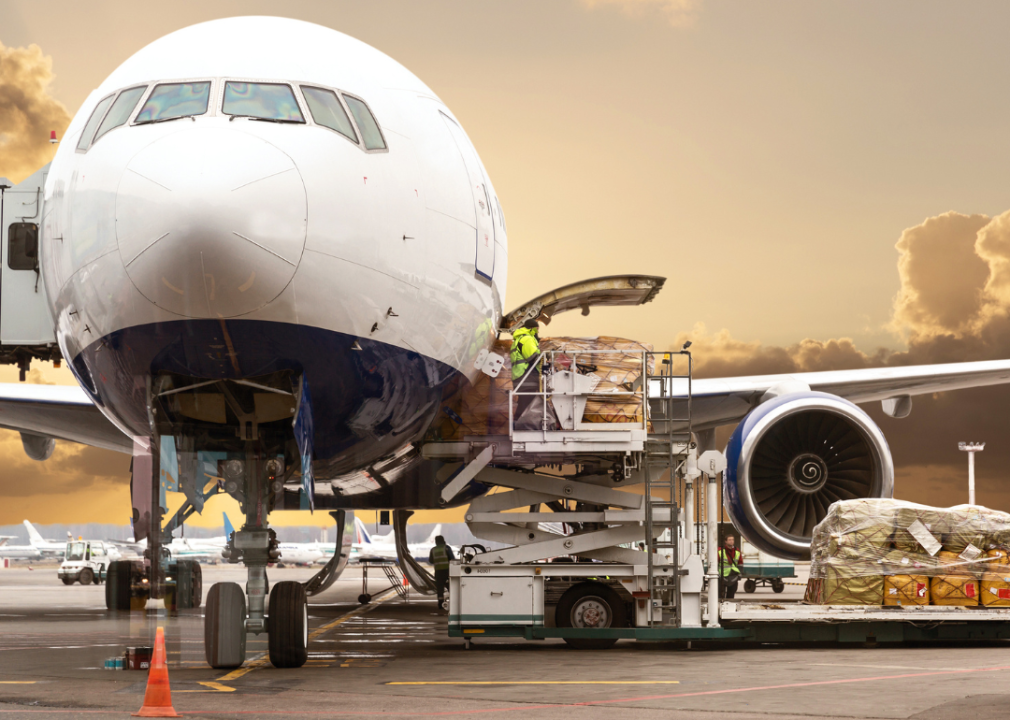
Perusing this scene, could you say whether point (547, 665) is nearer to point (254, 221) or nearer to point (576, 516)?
point (576, 516)

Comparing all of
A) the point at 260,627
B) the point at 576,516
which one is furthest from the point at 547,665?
the point at 260,627

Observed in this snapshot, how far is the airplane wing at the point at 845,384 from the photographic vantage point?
45.5 ft

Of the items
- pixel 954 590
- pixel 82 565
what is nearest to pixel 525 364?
pixel 954 590

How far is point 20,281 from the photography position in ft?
31.8

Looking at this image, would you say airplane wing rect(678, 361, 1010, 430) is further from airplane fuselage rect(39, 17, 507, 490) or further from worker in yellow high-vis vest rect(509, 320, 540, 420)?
airplane fuselage rect(39, 17, 507, 490)

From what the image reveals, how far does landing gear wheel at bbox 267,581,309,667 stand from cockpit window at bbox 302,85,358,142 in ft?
11.6

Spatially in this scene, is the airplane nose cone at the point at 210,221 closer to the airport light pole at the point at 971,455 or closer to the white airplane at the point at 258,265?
the white airplane at the point at 258,265

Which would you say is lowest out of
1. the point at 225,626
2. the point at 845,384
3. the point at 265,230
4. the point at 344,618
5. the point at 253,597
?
the point at 344,618

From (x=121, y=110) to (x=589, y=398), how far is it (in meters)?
4.93

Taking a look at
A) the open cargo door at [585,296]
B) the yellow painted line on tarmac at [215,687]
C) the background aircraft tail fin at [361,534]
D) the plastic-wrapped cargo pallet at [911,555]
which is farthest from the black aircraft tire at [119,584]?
the background aircraft tail fin at [361,534]

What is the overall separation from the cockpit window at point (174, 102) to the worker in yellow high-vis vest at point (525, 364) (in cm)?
400

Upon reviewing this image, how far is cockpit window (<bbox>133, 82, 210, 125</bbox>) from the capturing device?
7516 millimetres

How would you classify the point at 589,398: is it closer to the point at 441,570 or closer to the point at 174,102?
the point at 174,102

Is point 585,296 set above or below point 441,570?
above
